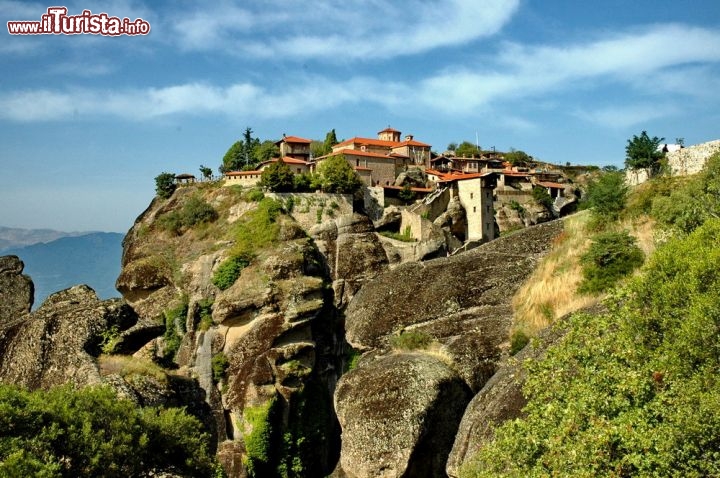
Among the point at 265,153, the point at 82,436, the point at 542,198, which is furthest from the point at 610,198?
the point at 265,153

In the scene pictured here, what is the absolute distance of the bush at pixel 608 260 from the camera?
2492cm

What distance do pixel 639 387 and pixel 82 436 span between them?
416 inches

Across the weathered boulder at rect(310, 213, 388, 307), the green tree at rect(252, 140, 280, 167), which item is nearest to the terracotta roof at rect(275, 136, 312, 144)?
the green tree at rect(252, 140, 280, 167)

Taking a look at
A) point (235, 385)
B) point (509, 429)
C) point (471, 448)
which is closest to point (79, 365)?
point (509, 429)

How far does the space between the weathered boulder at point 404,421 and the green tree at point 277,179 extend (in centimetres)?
2867

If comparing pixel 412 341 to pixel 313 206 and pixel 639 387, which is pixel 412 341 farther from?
pixel 313 206

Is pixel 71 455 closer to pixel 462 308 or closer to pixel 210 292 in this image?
pixel 462 308

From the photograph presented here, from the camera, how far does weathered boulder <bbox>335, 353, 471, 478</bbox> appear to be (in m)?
25.4

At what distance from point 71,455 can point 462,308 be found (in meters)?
21.2

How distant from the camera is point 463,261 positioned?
3297cm

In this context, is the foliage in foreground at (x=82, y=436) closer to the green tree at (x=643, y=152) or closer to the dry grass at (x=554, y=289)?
the dry grass at (x=554, y=289)

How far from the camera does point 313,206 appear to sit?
5288 cm

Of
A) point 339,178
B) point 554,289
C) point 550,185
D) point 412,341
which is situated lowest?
point 412,341

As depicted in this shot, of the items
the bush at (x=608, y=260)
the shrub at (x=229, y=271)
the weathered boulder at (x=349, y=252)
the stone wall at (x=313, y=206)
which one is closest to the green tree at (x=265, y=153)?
the stone wall at (x=313, y=206)
